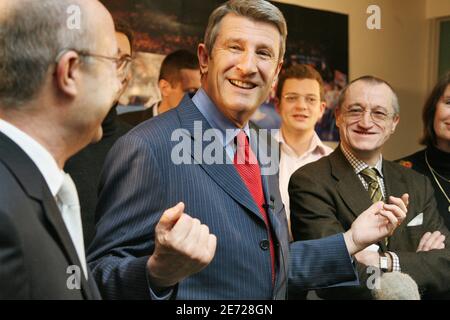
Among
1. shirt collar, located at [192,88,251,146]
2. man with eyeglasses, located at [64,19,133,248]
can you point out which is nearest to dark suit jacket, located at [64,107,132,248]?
man with eyeglasses, located at [64,19,133,248]

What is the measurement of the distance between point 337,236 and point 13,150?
0.88m

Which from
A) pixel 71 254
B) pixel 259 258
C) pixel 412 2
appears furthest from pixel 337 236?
pixel 412 2

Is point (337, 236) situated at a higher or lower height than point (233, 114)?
lower

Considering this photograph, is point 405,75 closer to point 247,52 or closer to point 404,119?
point 404,119

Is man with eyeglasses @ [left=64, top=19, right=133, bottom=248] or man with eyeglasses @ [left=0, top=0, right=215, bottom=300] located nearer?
man with eyeglasses @ [left=0, top=0, right=215, bottom=300]

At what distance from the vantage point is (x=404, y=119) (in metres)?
3.54

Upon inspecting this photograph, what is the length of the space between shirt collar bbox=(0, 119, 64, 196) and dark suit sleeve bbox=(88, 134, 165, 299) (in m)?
0.30

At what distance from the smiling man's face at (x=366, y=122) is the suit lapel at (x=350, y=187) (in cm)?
6

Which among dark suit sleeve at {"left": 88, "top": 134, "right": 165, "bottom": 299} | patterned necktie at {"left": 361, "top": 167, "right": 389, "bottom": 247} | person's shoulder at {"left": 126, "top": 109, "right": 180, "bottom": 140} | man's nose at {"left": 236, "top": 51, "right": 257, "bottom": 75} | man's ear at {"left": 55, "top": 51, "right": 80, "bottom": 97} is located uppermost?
man's ear at {"left": 55, "top": 51, "right": 80, "bottom": 97}

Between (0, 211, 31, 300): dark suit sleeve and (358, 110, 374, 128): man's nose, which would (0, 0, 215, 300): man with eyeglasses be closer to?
(0, 211, 31, 300): dark suit sleeve

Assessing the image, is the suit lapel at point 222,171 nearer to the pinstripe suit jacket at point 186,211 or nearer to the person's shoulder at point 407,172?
the pinstripe suit jacket at point 186,211

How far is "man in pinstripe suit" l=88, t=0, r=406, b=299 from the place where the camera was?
114 cm

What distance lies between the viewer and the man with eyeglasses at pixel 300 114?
2432 millimetres

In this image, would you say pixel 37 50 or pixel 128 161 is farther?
pixel 128 161
